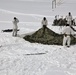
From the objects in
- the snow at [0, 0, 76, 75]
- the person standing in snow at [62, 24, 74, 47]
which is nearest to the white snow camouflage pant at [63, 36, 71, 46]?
the person standing in snow at [62, 24, 74, 47]

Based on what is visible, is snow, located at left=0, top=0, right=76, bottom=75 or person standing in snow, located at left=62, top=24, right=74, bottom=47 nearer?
snow, located at left=0, top=0, right=76, bottom=75

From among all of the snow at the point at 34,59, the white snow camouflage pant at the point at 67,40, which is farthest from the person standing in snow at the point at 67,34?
the snow at the point at 34,59

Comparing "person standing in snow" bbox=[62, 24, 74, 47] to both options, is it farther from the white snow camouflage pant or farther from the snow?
the snow

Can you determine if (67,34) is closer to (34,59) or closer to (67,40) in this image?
(67,40)

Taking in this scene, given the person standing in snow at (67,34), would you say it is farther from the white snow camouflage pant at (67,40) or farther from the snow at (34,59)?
the snow at (34,59)

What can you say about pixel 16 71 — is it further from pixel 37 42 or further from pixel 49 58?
pixel 37 42

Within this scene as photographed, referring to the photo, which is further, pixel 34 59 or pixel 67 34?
pixel 67 34

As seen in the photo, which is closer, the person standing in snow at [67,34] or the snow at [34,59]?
the snow at [34,59]

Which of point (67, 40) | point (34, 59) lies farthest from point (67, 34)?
point (34, 59)

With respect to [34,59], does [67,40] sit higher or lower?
higher

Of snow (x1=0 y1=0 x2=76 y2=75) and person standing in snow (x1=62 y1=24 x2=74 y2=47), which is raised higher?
person standing in snow (x1=62 y1=24 x2=74 y2=47)

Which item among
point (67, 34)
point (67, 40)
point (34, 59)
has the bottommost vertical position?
point (34, 59)

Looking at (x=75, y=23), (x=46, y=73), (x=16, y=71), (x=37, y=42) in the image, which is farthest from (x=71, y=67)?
(x=75, y=23)

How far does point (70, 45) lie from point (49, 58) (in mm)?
2777
